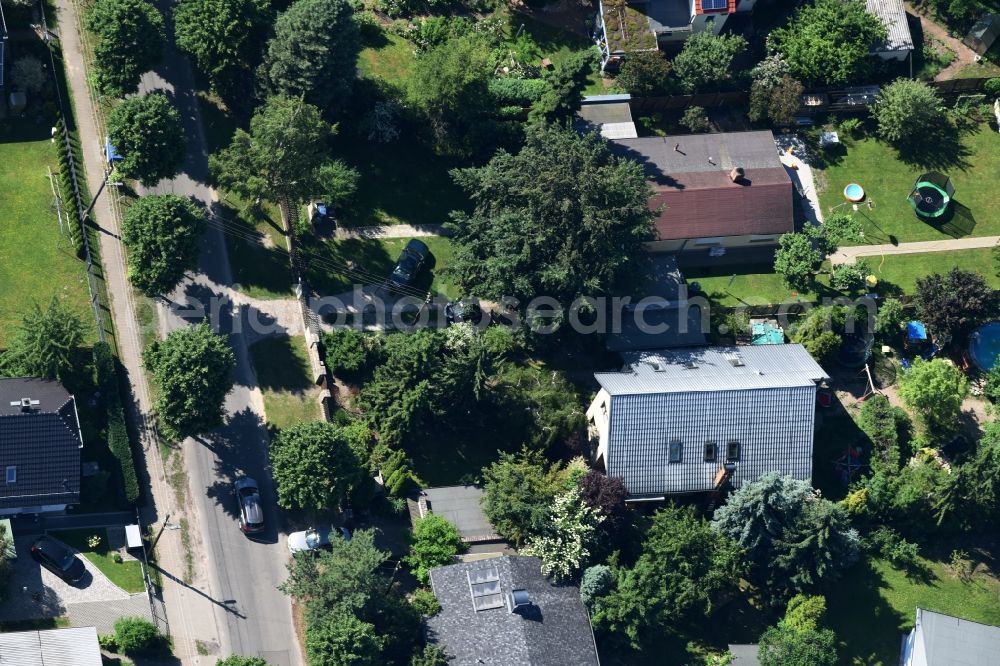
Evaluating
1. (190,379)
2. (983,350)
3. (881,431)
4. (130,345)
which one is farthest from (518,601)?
(983,350)

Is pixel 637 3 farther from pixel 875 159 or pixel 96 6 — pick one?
pixel 96 6

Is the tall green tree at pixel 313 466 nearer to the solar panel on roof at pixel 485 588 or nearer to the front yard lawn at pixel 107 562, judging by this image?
the solar panel on roof at pixel 485 588

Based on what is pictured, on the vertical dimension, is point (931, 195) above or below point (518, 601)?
above

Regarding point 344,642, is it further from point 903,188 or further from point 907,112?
point 907,112

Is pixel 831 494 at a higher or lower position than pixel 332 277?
lower

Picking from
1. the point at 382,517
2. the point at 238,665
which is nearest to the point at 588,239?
the point at 382,517

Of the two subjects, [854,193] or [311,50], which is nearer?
[311,50]
